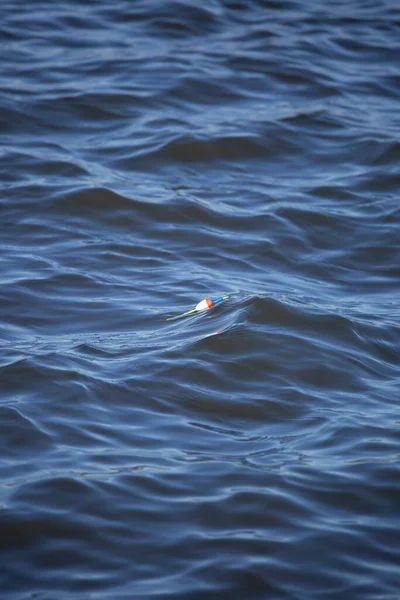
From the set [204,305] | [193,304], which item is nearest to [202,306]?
[204,305]

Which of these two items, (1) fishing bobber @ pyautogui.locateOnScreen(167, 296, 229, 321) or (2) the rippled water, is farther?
(1) fishing bobber @ pyautogui.locateOnScreen(167, 296, 229, 321)

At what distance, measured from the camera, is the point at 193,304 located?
516 cm

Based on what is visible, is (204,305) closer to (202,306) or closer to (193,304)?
(202,306)

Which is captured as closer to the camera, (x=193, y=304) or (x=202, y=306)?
(x=202, y=306)

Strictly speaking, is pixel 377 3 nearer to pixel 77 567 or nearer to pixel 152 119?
pixel 152 119

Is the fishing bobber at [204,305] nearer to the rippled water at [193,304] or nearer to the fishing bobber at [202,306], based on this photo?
the fishing bobber at [202,306]

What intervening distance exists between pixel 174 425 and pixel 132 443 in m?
0.26

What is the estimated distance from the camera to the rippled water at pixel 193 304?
10.6 ft

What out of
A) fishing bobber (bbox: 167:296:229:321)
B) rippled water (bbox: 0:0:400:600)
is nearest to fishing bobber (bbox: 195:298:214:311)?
fishing bobber (bbox: 167:296:229:321)

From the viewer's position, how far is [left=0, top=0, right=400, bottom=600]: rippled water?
10.6ft

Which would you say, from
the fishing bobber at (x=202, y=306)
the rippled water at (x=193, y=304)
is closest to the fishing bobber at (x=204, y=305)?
the fishing bobber at (x=202, y=306)

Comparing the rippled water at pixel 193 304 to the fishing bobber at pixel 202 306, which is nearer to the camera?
the rippled water at pixel 193 304

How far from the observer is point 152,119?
7.95 meters

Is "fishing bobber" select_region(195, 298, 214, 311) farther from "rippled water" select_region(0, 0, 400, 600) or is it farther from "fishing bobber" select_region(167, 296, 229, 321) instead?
"rippled water" select_region(0, 0, 400, 600)
